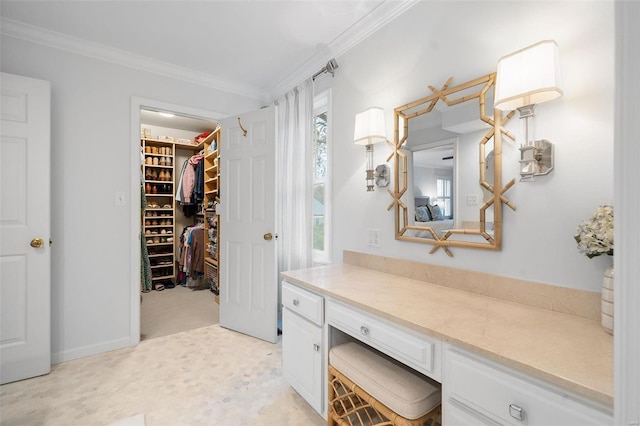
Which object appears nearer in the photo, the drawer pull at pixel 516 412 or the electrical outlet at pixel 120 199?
the drawer pull at pixel 516 412

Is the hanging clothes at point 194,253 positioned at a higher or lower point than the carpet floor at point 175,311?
higher

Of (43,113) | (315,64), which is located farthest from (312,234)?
(43,113)

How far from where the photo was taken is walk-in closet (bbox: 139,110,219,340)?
167 inches

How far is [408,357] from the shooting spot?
1.13m

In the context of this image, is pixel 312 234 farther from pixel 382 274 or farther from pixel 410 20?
pixel 410 20

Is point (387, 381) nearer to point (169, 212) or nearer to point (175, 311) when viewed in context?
point (175, 311)

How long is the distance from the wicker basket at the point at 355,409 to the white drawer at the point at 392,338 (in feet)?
0.70

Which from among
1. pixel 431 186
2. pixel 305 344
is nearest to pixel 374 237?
pixel 431 186

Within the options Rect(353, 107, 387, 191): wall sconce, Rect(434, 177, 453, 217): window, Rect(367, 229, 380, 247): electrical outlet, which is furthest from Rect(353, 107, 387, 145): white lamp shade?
Rect(367, 229, 380, 247): electrical outlet

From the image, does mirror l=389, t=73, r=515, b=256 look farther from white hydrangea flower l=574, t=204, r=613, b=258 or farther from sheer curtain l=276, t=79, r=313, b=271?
sheer curtain l=276, t=79, r=313, b=271

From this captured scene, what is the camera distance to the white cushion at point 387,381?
3.76 ft

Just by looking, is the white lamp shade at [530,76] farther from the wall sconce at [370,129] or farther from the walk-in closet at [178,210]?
the walk-in closet at [178,210]

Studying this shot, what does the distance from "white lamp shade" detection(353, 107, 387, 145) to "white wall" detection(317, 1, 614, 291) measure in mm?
67

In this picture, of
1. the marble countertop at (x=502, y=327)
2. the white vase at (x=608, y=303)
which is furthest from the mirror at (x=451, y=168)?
the white vase at (x=608, y=303)
